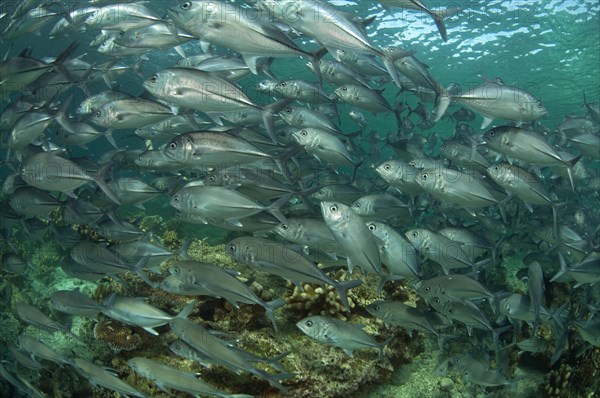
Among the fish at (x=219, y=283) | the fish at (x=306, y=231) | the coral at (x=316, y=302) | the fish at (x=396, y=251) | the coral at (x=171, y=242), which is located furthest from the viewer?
the coral at (x=171, y=242)

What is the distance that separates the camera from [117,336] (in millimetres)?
5051

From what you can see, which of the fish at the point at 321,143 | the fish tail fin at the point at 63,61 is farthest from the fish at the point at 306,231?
the fish tail fin at the point at 63,61

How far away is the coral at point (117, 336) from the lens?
501cm

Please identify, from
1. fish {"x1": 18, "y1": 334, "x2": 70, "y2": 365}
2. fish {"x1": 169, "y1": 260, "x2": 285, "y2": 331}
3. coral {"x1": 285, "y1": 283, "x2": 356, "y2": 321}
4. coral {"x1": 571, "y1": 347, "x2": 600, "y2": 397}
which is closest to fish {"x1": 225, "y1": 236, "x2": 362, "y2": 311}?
fish {"x1": 169, "y1": 260, "x2": 285, "y2": 331}

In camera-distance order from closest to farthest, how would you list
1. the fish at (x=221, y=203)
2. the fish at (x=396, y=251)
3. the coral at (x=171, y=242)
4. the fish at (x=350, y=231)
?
1. the fish at (x=350, y=231)
2. the fish at (x=221, y=203)
3. the fish at (x=396, y=251)
4. the coral at (x=171, y=242)

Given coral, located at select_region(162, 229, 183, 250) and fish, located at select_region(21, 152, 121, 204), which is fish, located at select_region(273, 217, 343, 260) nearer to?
fish, located at select_region(21, 152, 121, 204)

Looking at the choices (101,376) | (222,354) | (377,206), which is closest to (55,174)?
(101,376)

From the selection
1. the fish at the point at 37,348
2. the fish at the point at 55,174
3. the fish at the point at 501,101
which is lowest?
the fish at the point at 37,348

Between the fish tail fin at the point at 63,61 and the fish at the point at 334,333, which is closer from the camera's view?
the fish at the point at 334,333

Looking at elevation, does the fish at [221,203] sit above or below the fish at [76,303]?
above

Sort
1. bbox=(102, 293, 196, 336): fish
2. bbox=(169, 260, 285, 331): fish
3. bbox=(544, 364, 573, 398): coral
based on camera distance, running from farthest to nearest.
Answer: bbox=(544, 364, 573, 398): coral
bbox=(102, 293, 196, 336): fish
bbox=(169, 260, 285, 331): fish

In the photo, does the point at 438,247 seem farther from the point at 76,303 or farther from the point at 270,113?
the point at 76,303

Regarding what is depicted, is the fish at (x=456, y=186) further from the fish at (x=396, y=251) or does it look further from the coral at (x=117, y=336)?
the coral at (x=117, y=336)

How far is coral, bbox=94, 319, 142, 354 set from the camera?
16.4 feet
